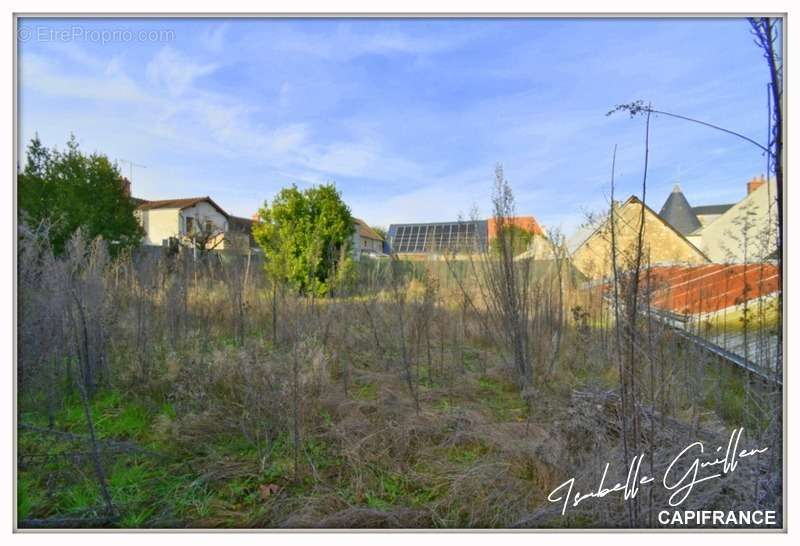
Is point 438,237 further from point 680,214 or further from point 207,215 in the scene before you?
point 207,215

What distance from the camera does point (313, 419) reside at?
2.37 meters

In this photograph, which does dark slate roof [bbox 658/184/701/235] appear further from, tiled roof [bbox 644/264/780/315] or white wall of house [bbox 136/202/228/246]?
white wall of house [bbox 136/202/228/246]

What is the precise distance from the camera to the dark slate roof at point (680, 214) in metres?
2.89

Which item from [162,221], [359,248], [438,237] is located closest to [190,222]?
[438,237]

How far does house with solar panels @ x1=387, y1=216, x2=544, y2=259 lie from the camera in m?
3.53

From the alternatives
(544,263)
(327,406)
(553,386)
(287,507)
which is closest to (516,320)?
(553,386)

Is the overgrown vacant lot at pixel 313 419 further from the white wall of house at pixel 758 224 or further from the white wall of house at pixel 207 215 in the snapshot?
the white wall of house at pixel 207 215

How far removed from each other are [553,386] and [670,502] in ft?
5.14

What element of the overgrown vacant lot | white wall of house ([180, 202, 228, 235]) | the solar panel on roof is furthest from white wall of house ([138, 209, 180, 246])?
the overgrown vacant lot

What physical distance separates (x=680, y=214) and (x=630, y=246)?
3328 millimetres

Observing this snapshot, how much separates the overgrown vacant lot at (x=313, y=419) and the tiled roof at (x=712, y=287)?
1.47 feet
